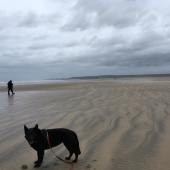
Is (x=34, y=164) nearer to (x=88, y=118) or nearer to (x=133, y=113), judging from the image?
(x=88, y=118)

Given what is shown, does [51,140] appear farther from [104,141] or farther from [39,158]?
[104,141]

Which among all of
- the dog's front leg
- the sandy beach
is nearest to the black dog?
the dog's front leg

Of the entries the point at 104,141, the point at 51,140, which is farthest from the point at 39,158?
the point at 104,141

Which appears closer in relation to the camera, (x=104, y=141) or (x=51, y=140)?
(x=51, y=140)

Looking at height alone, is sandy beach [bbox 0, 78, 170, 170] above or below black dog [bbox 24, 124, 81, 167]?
below

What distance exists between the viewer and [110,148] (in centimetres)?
702

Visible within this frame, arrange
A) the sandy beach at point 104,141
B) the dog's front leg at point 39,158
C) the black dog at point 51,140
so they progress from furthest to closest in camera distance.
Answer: the sandy beach at point 104,141, the dog's front leg at point 39,158, the black dog at point 51,140

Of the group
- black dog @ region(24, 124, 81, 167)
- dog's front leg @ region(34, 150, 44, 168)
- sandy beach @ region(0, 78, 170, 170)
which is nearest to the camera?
black dog @ region(24, 124, 81, 167)

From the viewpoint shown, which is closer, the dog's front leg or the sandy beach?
the dog's front leg

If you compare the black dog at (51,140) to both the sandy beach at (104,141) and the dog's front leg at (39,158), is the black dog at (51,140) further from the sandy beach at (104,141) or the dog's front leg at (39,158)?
the sandy beach at (104,141)

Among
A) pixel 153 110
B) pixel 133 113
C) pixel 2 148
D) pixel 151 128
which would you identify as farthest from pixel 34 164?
pixel 153 110

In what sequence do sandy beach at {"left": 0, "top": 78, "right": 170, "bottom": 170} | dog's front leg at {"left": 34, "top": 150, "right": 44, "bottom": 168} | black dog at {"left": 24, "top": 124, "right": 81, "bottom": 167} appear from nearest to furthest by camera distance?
black dog at {"left": 24, "top": 124, "right": 81, "bottom": 167} < dog's front leg at {"left": 34, "top": 150, "right": 44, "bottom": 168} < sandy beach at {"left": 0, "top": 78, "right": 170, "bottom": 170}

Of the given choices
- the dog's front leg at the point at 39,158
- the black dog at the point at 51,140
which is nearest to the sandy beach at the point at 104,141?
the dog's front leg at the point at 39,158

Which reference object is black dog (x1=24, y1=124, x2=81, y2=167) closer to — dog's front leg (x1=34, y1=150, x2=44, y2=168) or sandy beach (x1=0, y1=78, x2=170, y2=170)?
dog's front leg (x1=34, y1=150, x2=44, y2=168)
